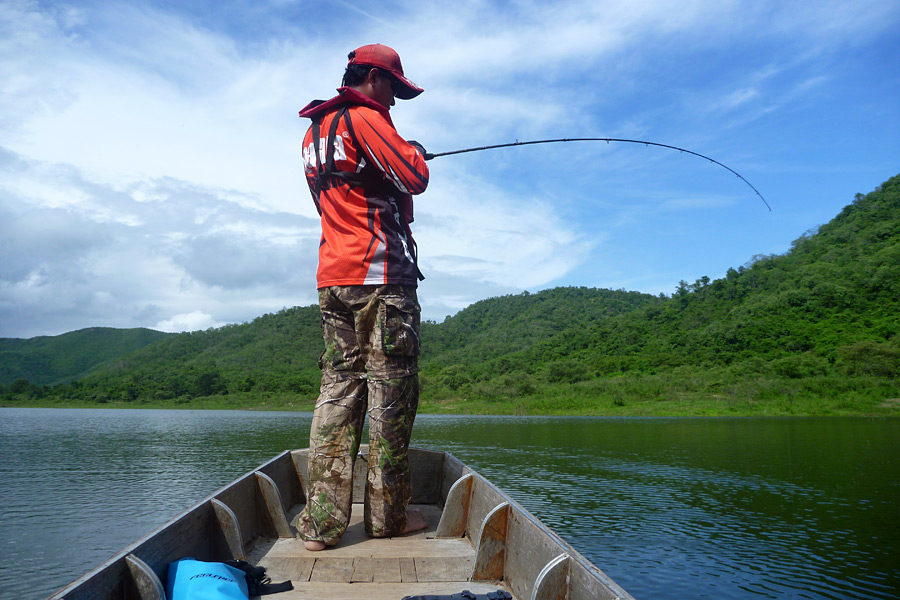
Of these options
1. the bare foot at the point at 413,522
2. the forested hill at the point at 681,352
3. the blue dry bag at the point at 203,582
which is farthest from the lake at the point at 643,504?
the forested hill at the point at 681,352

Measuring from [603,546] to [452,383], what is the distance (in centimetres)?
5597

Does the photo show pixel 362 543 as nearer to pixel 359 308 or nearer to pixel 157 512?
pixel 359 308

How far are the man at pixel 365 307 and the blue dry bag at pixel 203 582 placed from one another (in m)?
0.67

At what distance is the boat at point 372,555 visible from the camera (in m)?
1.74

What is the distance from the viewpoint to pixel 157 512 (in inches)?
412

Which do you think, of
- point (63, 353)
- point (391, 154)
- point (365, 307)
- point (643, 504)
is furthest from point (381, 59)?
point (63, 353)

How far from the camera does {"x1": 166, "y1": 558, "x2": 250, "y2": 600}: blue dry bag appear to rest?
1844mm

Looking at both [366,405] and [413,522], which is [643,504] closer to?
[413,522]

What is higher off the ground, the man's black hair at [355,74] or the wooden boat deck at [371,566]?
the man's black hair at [355,74]

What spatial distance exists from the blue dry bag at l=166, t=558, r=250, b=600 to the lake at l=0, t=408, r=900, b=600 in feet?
17.9

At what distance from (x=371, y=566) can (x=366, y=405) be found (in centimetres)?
72

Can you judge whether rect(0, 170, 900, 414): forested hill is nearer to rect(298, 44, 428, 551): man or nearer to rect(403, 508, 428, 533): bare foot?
rect(403, 508, 428, 533): bare foot

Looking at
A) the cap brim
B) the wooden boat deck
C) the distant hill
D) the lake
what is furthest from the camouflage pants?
the distant hill

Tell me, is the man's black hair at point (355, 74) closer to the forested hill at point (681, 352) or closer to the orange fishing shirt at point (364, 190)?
the orange fishing shirt at point (364, 190)
